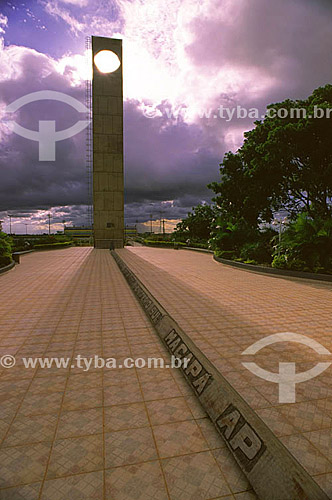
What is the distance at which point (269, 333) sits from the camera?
18.8 feet

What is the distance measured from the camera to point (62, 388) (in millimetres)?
3787

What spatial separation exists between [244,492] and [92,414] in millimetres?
1780

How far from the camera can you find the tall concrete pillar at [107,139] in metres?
31.0

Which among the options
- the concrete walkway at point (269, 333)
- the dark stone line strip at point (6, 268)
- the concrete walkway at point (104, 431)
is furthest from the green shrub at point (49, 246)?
the concrete walkway at point (104, 431)

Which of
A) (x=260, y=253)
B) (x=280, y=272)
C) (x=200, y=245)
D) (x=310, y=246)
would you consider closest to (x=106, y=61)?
(x=200, y=245)

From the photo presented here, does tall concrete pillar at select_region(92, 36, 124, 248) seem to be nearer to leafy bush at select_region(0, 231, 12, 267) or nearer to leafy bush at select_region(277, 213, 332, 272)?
leafy bush at select_region(0, 231, 12, 267)

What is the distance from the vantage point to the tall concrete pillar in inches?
1219

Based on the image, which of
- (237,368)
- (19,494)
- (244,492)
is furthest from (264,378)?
(19,494)

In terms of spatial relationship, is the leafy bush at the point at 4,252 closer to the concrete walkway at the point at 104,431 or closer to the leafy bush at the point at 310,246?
the concrete walkway at the point at 104,431

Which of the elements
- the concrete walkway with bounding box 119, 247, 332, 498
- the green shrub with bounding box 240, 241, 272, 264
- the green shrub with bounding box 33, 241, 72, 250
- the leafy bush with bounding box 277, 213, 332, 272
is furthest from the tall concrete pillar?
the leafy bush with bounding box 277, 213, 332, 272

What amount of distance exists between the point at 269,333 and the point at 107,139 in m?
30.5
